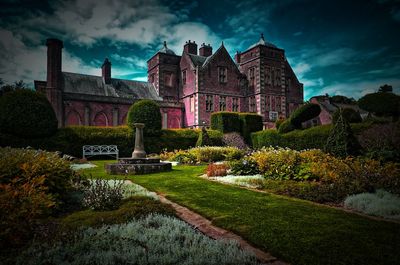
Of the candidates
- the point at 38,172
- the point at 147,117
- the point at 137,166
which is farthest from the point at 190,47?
the point at 38,172

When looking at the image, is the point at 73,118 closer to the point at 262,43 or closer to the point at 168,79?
the point at 168,79

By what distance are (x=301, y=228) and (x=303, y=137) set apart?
1577 centimetres

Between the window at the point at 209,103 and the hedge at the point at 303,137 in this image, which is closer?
the hedge at the point at 303,137

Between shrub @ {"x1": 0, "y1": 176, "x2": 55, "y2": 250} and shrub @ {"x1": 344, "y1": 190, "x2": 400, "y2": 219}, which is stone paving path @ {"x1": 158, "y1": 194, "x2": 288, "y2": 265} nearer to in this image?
shrub @ {"x1": 0, "y1": 176, "x2": 55, "y2": 250}

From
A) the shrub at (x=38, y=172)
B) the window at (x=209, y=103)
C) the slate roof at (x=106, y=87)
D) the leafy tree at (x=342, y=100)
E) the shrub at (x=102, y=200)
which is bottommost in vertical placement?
the shrub at (x=102, y=200)

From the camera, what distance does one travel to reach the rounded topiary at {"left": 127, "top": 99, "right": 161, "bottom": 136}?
69.1ft

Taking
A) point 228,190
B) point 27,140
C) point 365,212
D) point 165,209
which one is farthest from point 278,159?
point 27,140

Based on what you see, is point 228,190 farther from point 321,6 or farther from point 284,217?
point 321,6

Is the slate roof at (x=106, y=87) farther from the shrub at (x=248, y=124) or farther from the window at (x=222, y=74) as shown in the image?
the shrub at (x=248, y=124)

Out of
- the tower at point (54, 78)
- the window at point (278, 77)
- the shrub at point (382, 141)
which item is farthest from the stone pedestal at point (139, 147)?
the window at point (278, 77)

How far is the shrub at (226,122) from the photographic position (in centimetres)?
2516

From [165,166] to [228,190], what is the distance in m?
5.49

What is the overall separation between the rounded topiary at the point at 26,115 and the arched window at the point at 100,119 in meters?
12.3

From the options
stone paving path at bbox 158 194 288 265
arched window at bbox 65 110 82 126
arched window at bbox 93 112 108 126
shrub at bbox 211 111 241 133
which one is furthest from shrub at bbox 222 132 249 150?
stone paving path at bbox 158 194 288 265
